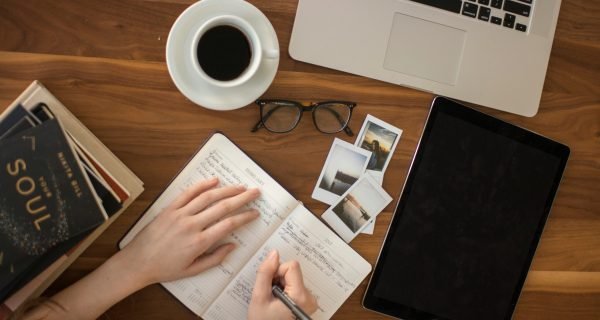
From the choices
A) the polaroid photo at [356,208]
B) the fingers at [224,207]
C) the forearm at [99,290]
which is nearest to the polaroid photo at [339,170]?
the polaroid photo at [356,208]

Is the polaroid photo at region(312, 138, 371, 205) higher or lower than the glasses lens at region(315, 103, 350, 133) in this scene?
lower

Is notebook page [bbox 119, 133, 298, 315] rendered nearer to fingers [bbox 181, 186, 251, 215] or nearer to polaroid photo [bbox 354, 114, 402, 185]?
fingers [bbox 181, 186, 251, 215]

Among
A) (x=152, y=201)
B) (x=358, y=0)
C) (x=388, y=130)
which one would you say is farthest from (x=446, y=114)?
(x=152, y=201)

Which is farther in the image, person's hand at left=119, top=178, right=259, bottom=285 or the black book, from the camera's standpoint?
person's hand at left=119, top=178, right=259, bottom=285

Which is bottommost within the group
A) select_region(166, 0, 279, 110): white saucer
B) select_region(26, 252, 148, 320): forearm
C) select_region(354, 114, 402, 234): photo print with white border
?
select_region(26, 252, 148, 320): forearm

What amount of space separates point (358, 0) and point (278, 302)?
0.53 m

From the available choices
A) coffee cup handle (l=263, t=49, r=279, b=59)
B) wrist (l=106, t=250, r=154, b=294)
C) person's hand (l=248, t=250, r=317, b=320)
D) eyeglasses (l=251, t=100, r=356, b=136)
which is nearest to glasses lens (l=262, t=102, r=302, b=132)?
eyeglasses (l=251, t=100, r=356, b=136)

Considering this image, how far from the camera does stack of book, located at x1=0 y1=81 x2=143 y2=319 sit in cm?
63

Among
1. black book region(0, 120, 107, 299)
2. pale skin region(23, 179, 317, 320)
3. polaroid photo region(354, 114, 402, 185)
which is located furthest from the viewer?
polaroid photo region(354, 114, 402, 185)

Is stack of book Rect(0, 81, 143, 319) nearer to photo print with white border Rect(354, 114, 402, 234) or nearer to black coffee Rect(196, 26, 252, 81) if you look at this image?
black coffee Rect(196, 26, 252, 81)

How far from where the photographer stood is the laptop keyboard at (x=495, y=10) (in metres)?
0.83

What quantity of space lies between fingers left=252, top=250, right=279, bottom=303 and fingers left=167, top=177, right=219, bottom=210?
0.16m

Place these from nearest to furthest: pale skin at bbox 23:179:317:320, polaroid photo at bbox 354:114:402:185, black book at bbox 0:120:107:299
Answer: black book at bbox 0:120:107:299 < pale skin at bbox 23:179:317:320 < polaroid photo at bbox 354:114:402:185

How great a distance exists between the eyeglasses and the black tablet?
0.15m
